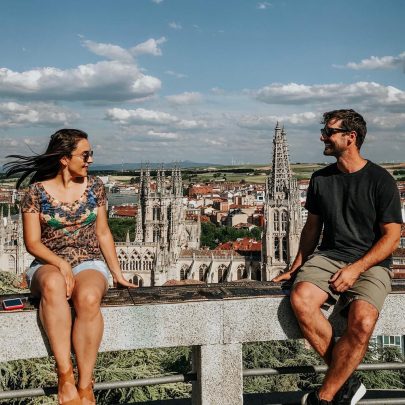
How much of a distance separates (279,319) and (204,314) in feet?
1.72

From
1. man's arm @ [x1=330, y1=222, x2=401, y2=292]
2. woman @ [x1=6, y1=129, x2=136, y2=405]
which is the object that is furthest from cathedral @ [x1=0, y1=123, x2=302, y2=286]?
man's arm @ [x1=330, y1=222, x2=401, y2=292]

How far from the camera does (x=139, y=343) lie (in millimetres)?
3326

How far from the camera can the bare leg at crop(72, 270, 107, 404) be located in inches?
120

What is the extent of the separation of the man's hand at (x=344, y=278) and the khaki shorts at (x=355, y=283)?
38 mm

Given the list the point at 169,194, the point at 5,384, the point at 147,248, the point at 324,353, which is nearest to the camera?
the point at 324,353

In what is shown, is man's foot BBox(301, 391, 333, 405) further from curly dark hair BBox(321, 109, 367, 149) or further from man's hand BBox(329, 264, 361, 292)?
curly dark hair BBox(321, 109, 367, 149)

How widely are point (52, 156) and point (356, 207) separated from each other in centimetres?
216

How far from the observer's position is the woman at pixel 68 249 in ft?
9.95

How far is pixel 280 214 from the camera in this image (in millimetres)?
44875

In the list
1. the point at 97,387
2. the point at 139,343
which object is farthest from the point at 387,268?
the point at 97,387

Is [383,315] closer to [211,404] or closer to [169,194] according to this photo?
[211,404]

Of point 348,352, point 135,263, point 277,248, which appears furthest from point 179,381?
point 277,248

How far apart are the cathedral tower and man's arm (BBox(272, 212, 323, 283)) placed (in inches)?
1583

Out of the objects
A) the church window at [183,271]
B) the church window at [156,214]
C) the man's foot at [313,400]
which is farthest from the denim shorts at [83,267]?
the church window at [156,214]
